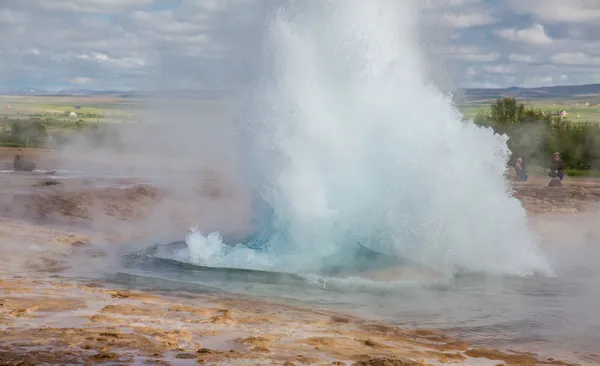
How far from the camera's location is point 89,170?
25.8 m

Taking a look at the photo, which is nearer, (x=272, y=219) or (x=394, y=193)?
(x=394, y=193)

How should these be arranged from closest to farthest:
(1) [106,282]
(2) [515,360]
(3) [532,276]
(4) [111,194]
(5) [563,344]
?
1. (2) [515,360]
2. (5) [563,344]
3. (1) [106,282]
4. (3) [532,276]
5. (4) [111,194]

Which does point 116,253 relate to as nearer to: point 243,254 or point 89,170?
point 243,254

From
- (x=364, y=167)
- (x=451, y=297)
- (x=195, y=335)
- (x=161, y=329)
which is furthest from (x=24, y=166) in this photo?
(x=195, y=335)

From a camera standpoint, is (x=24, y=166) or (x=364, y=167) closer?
(x=364, y=167)

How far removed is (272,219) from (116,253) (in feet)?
8.04

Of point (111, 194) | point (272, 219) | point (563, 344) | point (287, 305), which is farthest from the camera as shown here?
point (111, 194)

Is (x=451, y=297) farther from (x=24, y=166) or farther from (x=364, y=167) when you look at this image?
(x=24, y=166)

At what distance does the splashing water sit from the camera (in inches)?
419

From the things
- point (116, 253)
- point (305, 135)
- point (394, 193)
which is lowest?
point (116, 253)

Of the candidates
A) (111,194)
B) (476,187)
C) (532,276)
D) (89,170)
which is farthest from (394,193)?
(89,170)

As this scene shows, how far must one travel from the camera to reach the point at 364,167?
36.8ft

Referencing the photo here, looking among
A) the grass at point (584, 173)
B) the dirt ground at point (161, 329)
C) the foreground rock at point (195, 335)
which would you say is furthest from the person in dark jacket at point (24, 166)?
the grass at point (584, 173)

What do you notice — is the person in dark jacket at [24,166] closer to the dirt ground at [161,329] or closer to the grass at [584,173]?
the dirt ground at [161,329]
